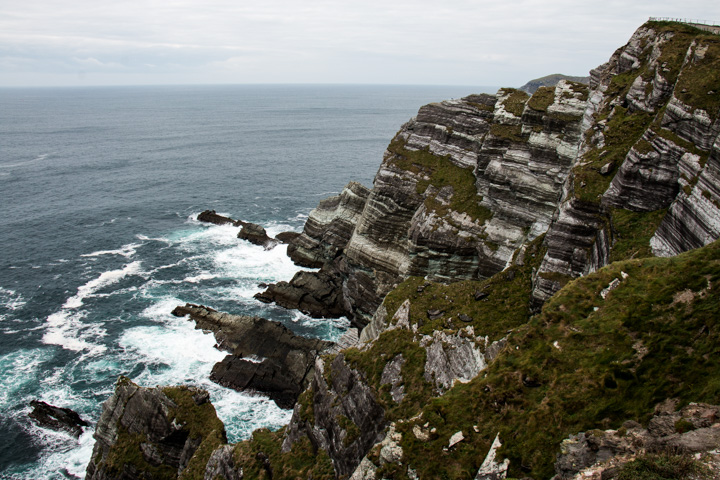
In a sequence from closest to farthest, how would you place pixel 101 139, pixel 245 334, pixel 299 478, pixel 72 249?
pixel 299 478 < pixel 245 334 < pixel 72 249 < pixel 101 139

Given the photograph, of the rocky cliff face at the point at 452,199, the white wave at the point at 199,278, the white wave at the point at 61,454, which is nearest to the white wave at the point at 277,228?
the white wave at the point at 199,278

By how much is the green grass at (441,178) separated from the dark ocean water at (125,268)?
19823 millimetres

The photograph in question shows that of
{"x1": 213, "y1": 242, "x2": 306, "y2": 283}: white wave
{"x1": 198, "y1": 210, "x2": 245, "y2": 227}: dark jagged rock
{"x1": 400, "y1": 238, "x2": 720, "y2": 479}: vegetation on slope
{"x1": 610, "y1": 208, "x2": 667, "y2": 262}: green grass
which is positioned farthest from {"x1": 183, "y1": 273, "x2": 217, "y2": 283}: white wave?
{"x1": 610, "y1": 208, "x2": 667, "y2": 262}: green grass

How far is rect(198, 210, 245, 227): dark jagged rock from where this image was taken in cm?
8976

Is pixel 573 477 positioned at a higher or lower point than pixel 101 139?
higher

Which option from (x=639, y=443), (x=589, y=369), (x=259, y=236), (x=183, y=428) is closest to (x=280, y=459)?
(x=183, y=428)

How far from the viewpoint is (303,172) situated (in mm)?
129250

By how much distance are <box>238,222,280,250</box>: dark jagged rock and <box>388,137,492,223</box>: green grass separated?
27.5 meters

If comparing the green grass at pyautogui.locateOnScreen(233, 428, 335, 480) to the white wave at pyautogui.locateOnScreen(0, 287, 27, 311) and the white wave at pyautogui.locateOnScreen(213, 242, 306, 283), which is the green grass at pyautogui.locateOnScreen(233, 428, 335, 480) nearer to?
the white wave at pyautogui.locateOnScreen(213, 242, 306, 283)

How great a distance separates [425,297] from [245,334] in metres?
25.2

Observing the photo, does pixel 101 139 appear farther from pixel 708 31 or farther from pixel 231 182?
pixel 708 31

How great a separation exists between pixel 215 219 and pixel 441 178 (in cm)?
4996

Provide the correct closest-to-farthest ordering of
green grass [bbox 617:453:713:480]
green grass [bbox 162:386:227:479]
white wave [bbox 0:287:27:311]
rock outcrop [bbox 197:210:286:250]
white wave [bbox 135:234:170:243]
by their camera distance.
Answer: green grass [bbox 617:453:713:480] → green grass [bbox 162:386:227:479] → white wave [bbox 0:287:27:311] → rock outcrop [bbox 197:210:286:250] → white wave [bbox 135:234:170:243]

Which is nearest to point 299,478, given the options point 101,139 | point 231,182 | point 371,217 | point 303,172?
point 371,217
